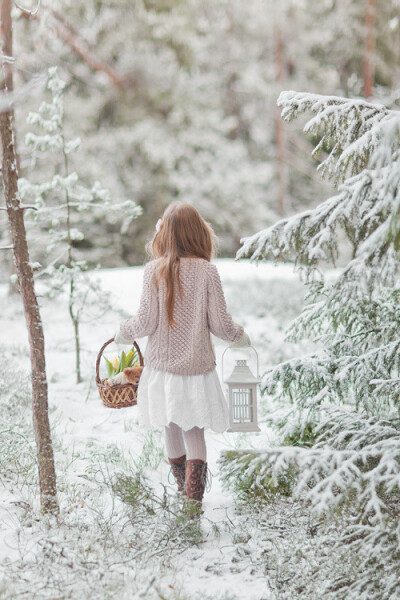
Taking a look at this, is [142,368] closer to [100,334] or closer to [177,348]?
[177,348]

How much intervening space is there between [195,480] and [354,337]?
132 cm

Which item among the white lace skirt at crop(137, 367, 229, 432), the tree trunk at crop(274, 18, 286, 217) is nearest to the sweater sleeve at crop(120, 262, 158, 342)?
the white lace skirt at crop(137, 367, 229, 432)

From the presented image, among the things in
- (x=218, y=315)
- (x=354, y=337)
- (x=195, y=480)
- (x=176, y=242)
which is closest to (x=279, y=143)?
(x=354, y=337)

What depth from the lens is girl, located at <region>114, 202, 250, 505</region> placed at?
334 cm

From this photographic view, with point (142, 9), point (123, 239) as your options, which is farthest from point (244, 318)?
point (142, 9)

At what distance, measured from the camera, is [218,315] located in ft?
11.0

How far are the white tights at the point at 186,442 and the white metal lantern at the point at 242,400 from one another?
22 centimetres

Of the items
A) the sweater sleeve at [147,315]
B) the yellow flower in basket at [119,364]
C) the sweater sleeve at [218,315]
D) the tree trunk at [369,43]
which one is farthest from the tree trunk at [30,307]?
the tree trunk at [369,43]

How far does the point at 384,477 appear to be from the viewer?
2.32 metres

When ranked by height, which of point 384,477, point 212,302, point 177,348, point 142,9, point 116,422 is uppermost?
point 142,9

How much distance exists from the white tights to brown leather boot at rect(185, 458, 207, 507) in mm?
35

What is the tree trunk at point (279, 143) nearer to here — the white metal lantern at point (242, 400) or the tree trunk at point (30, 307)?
the white metal lantern at point (242, 400)

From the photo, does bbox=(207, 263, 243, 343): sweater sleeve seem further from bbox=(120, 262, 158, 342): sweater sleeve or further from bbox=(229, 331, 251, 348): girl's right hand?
bbox=(120, 262, 158, 342): sweater sleeve

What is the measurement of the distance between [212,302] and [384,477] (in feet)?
4.68
